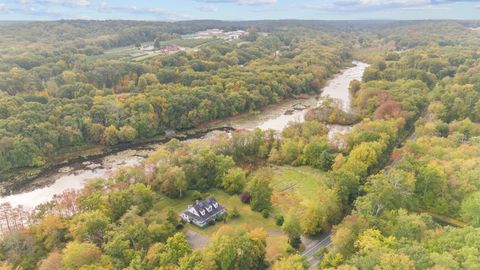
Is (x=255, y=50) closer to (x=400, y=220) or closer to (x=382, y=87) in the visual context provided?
(x=382, y=87)

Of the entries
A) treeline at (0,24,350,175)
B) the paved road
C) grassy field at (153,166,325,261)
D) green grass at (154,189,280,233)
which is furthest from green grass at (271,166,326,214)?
treeline at (0,24,350,175)

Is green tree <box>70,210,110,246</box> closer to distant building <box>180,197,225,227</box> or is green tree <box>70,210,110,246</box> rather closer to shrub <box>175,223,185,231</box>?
shrub <box>175,223,185,231</box>

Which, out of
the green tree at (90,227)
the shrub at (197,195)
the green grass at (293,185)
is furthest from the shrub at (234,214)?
the green tree at (90,227)

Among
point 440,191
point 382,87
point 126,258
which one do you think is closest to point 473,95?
point 382,87

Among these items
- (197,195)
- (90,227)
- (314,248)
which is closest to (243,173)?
(197,195)

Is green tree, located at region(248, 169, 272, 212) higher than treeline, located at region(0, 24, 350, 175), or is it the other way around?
treeline, located at region(0, 24, 350, 175)

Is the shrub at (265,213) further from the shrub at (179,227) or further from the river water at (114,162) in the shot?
the river water at (114,162)
